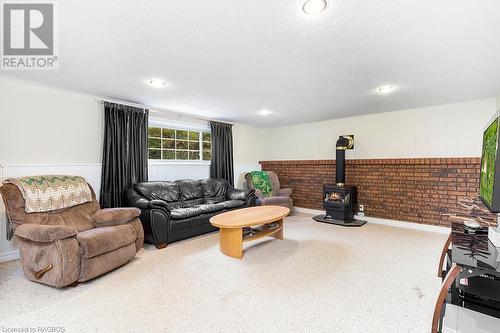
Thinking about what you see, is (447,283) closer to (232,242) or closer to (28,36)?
(232,242)

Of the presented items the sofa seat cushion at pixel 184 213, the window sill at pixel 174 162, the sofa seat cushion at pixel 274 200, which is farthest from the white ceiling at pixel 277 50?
the sofa seat cushion at pixel 274 200

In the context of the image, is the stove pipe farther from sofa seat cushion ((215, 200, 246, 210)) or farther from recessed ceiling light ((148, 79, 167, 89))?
recessed ceiling light ((148, 79, 167, 89))

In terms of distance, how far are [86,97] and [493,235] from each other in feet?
14.9

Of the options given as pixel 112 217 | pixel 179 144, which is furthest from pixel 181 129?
pixel 112 217

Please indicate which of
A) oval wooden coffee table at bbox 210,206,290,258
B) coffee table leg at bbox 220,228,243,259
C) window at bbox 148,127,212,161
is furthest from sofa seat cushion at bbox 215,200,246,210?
window at bbox 148,127,212,161

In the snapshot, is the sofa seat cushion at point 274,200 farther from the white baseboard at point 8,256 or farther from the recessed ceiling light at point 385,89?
the white baseboard at point 8,256

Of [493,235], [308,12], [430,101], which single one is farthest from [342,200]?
[308,12]

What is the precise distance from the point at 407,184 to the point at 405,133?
92cm

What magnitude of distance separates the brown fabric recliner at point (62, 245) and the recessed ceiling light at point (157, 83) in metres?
1.72

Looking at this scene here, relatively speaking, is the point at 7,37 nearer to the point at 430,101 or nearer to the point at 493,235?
the point at 493,235

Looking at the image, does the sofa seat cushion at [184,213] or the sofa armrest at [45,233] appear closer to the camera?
the sofa armrest at [45,233]

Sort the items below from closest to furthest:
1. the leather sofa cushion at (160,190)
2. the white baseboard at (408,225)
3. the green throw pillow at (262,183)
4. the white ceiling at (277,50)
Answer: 1. the white ceiling at (277,50)
2. the leather sofa cushion at (160,190)
3. the white baseboard at (408,225)
4. the green throw pillow at (262,183)

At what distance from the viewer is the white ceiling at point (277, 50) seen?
1.61 metres

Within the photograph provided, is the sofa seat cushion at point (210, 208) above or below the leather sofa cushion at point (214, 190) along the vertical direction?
below
